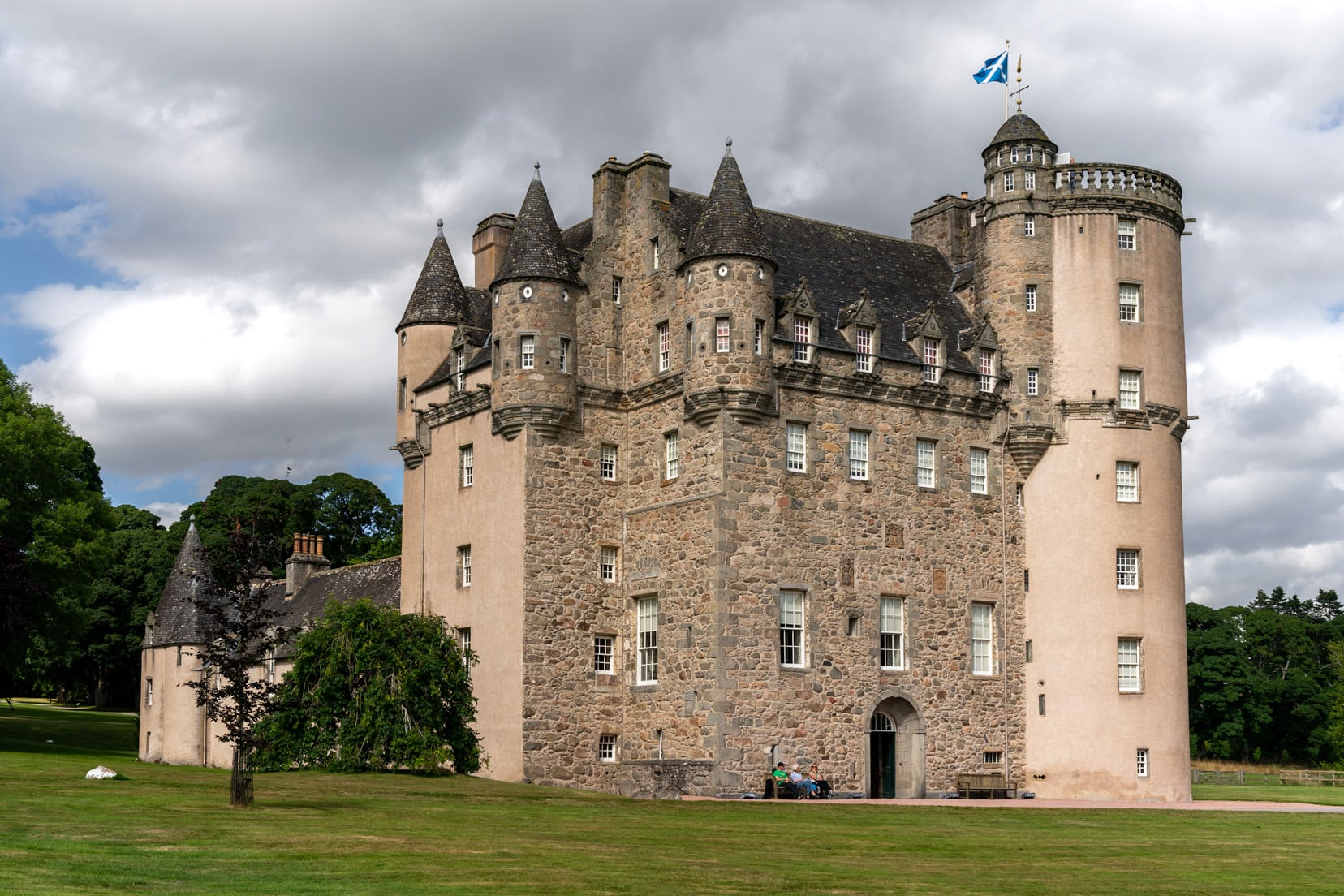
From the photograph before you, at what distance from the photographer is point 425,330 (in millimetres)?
45938

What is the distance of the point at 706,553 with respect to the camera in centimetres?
3756

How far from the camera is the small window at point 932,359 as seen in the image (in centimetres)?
4166

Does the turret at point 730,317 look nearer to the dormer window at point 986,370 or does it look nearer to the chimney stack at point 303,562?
the dormer window at point 986,370

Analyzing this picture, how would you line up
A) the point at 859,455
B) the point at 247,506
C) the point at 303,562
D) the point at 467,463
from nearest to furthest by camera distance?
the point at 859,455
the point at 467,463
the point at 303,562
the point at 247,506

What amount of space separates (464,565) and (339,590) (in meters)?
17.8

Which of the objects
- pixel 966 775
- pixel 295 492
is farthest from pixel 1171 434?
pixel 295 492

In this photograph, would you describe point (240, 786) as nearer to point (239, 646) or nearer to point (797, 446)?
point (239, 646)

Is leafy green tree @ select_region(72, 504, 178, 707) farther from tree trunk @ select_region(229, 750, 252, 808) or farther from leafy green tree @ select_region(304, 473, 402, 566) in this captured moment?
tree trunk @ select_region(229, 750, 252, 808)

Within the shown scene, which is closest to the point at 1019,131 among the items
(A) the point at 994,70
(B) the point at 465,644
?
(A) the point at 994,70

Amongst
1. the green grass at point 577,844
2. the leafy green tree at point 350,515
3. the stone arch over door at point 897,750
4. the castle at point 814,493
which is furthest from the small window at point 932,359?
the leafy green tree at point 350,515

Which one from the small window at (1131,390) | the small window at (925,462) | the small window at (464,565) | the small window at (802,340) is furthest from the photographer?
the small window at (1131,390)

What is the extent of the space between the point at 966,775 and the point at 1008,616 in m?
4.84

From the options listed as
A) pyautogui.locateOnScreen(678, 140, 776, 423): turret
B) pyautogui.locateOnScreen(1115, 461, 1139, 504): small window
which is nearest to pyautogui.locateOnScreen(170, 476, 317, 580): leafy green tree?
pyautogui.locateOnScreen(678, 140, 776, 423): turret

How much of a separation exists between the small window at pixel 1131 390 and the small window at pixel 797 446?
9.77 metres
